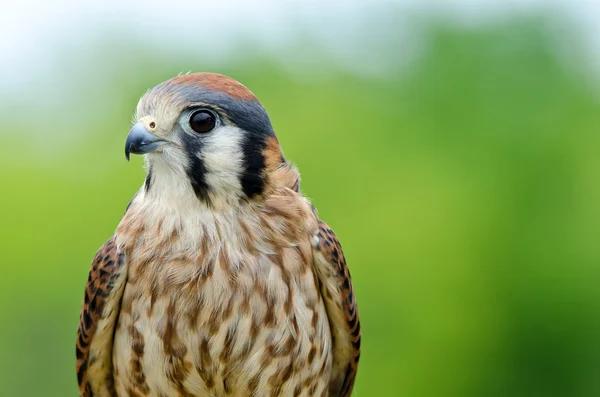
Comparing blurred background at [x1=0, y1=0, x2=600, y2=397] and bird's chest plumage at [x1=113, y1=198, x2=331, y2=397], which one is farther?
blurred background at [x1=0, y1=0, x2=600, y2=397]

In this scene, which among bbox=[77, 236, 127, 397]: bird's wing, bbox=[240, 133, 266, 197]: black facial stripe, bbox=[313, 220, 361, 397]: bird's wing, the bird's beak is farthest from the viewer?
bbox=[313, 220, 361, 397]: bird's wing

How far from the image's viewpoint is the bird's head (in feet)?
10.0

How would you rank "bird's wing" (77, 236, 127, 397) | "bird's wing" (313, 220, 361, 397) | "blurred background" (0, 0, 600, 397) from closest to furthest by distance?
1. "bird's wing" (77, 236, 127, 397)
2. "bird's wing" (313, 220, 361, 397)
3. "blurred background" (0, 0, 600, 397)

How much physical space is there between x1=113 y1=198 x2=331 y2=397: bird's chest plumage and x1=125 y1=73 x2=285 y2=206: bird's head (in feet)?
0.54

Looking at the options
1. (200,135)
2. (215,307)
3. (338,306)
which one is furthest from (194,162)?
(338,306)

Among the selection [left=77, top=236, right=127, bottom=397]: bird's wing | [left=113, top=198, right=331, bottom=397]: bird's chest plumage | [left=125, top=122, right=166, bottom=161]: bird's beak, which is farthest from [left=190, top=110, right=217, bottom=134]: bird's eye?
[left=77, top=236, right=127, bottom=397]: bird's wing

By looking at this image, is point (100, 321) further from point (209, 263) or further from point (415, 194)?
point (415, 194)

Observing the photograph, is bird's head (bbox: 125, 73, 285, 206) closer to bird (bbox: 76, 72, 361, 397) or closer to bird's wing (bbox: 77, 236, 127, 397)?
bird (bbox: 76, 72, 361, 397)

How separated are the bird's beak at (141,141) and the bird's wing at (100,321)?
446 millimetres

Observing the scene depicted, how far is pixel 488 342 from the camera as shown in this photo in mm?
11977

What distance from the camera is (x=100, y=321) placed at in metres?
3.33

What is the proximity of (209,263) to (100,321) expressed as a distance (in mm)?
481

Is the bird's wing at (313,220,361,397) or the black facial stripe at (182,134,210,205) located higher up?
the black facial stripe at (182,134,210,205)

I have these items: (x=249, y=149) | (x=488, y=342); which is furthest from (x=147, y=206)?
(x=488, y=342)
